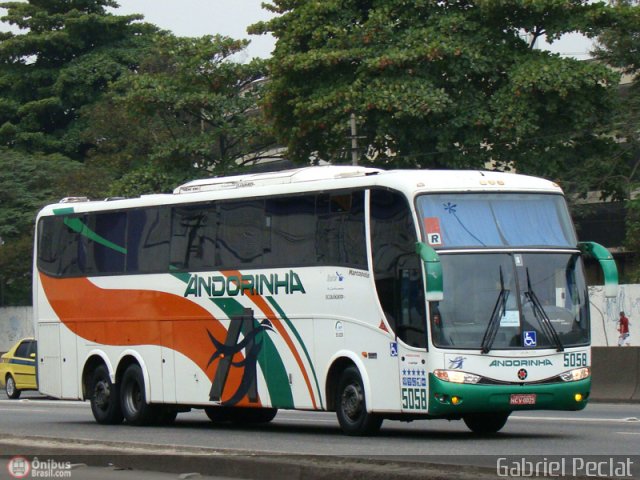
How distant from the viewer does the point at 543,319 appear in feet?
50.6

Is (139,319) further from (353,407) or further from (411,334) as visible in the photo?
(411,334)

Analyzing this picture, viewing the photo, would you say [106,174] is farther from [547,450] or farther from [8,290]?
[547,450]

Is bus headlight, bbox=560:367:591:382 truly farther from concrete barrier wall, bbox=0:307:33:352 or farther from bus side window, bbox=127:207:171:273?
concrete barrier wall, bbox=0:307:33:352

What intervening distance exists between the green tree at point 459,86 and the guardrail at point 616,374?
30.1ft

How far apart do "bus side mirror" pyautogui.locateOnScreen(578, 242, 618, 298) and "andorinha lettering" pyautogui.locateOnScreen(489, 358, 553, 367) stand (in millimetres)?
1094

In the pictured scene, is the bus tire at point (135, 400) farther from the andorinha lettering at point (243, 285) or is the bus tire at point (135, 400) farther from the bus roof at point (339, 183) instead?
the bus roof at point (339, 183)

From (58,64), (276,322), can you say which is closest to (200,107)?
(58,64)

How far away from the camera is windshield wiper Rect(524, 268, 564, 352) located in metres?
15.4

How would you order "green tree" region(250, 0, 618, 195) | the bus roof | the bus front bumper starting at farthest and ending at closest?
1. "green tree" region(250, 0, 618, 195)
2. the bus roof
3. the bus front bumper

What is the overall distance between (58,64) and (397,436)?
2247 inches

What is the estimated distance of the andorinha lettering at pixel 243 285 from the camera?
1744cm

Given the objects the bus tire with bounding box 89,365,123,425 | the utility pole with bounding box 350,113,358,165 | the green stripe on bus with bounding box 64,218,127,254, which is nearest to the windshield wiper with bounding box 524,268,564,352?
the green stripe on bus with bounding box 64,218,127,254

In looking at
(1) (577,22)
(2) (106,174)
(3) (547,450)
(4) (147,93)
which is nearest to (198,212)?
(3) (547,450)

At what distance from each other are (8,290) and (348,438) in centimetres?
4070
